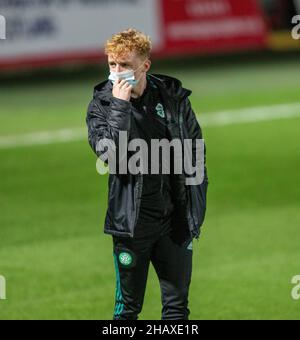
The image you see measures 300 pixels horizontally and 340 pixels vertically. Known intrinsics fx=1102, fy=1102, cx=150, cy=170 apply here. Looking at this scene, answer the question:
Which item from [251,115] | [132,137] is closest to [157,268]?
[132,137]

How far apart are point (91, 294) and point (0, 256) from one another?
63.5 inches

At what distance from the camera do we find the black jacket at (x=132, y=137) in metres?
7.34

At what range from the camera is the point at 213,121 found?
19.2 m

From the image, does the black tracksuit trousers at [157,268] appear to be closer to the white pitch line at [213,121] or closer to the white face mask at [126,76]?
the white face mask at [126,76]

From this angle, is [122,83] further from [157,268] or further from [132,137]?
[157,268]

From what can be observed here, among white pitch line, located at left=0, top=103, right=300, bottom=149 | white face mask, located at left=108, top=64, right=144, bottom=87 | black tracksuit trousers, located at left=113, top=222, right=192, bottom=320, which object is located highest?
white pitch line, located at left=0, top=103, right=300, bottom=149

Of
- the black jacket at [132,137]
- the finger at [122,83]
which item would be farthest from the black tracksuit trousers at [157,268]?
the finger at [122,83]

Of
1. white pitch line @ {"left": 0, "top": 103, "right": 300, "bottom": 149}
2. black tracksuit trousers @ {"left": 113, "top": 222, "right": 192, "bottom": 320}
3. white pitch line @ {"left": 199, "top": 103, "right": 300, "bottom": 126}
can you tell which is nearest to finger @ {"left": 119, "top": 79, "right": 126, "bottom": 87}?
black tracksuit trousers @ {"left": 113, "top": 222, "right": 192, "bottom": 320}

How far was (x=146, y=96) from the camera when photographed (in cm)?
764

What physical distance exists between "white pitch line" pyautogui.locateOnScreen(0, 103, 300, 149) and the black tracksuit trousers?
9564mm

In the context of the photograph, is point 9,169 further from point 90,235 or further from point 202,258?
point 202,258

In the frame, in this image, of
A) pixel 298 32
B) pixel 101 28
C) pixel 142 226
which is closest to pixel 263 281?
pixel 142 226

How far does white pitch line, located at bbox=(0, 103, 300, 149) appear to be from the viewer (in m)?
17.6

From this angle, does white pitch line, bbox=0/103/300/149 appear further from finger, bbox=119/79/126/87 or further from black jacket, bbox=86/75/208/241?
finger, bbox=119/79/126/87
